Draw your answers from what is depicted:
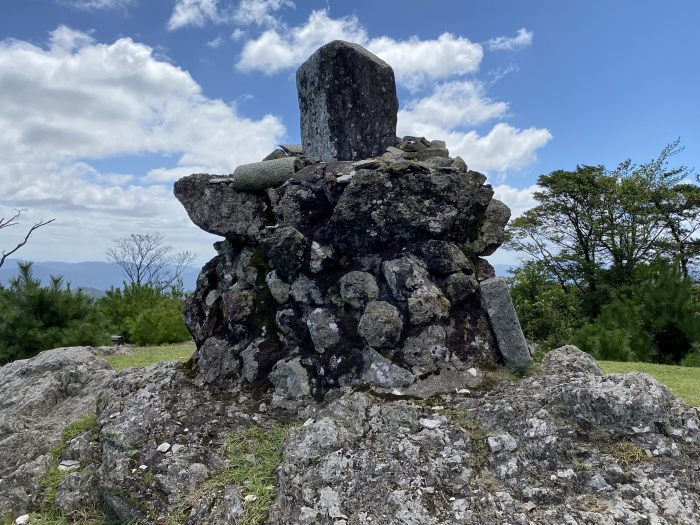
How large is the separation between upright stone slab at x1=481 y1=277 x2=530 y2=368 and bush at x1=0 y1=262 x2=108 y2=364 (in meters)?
12.2

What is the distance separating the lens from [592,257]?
83.3 ft

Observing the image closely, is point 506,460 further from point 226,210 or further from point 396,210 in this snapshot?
point 226,210

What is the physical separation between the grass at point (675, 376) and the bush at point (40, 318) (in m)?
12.6

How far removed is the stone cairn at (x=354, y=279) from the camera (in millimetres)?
4387

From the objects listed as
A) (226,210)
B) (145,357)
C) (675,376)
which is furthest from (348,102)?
(145,357)

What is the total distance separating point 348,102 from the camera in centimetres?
589

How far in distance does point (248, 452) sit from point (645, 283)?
1631cm

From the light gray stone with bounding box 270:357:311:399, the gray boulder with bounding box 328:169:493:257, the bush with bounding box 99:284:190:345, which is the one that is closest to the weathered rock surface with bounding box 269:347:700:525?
the light gray stone with bounding box 270:357:311:399

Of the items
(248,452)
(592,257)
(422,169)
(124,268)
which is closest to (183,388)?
(248,452)

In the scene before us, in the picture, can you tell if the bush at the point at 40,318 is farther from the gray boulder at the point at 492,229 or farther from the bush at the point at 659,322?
the bush at the point at 659,322

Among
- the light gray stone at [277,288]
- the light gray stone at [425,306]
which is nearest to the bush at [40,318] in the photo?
the light gray stone at [277,288]

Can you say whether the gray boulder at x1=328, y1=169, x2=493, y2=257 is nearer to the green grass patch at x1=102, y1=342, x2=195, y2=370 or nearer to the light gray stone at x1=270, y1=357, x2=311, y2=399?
the light gray stone at x1=270, y1=357, x2=311, y2=399

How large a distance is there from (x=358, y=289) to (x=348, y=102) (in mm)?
2460

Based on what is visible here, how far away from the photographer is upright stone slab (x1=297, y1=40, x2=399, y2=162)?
5.83 metres
